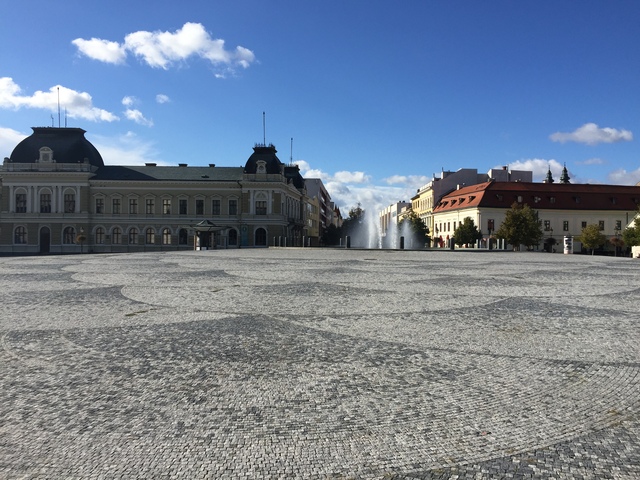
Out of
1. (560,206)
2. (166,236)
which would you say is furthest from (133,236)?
(560,206)

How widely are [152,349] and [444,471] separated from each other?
515cm

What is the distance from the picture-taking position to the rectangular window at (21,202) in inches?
2613

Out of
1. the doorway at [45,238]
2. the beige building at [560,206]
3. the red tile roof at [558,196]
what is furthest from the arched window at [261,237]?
the red tile roof at [558,196]

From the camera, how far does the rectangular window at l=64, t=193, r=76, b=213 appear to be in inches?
2630

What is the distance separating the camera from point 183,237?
224 ft

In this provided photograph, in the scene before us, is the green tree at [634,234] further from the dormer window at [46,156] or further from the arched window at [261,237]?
the dormer window at [46,156]

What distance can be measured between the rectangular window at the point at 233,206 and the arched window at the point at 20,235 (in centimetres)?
2703

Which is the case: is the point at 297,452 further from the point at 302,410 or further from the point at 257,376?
the point at 257,376

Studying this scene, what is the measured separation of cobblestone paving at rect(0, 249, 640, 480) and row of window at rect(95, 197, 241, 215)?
2261 inches

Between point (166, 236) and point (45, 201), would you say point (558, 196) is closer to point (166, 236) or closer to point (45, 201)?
point (166, 236)

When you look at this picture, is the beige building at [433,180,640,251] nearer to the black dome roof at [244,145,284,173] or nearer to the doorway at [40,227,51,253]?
the black dome roof at [244,145,284,173]

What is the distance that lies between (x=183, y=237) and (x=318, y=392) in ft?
214

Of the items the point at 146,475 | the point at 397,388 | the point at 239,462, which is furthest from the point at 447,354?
the point at 146,475

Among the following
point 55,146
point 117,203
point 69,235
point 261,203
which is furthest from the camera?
point 261,203
